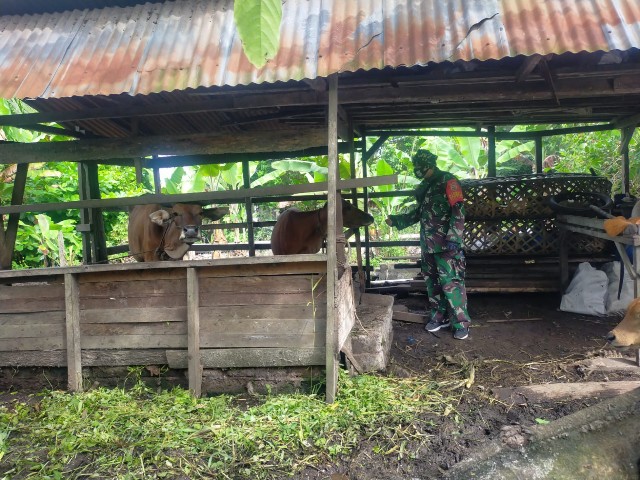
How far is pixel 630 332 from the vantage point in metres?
3.21

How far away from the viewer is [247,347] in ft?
13.3

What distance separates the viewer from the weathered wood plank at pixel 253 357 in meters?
3.96

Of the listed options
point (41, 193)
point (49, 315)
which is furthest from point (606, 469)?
point (41, 193)

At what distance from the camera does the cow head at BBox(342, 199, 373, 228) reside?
6113mm

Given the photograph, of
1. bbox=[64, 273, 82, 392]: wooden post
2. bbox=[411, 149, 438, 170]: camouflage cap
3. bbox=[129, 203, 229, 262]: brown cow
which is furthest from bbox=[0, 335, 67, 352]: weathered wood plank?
bbox=[411, 149, 438, 170]: camouflage cap

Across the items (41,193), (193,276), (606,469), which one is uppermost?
(41,193)

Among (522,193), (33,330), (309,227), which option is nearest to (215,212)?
(309,227)

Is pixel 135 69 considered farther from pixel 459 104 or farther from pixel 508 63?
pixel 459 104

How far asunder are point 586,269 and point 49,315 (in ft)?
19.8

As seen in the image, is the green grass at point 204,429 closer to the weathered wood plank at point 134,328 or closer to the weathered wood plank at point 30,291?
the weathered wood plank at point 134,328

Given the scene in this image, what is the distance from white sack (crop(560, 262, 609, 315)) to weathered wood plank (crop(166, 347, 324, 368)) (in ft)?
12.6

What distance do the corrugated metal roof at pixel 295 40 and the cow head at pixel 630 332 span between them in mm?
1718

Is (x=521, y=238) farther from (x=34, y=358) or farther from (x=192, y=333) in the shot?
(x=34, y=358)

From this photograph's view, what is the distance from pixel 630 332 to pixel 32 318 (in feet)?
15.9
